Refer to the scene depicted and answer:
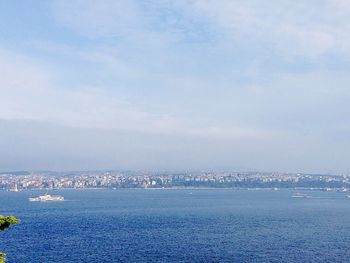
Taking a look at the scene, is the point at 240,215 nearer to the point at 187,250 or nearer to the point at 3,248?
the point at 187,250

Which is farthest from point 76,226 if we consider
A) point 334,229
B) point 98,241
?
point 334,229

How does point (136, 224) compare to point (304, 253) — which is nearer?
point (304, 253)

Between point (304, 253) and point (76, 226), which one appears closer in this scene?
point (304, 253)

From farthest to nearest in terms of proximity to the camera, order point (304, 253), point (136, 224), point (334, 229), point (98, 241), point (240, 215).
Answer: point (240, 215), point (136, 224), point (334, 229), point (98, 241), point (304, 253)

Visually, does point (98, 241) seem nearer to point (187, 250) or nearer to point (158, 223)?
point (187, 250)

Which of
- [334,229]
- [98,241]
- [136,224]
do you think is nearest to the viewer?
[98,241]

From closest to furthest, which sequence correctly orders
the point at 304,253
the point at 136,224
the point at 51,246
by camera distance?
the point at 304,253 → the point at 51,246 → the point at 136,224

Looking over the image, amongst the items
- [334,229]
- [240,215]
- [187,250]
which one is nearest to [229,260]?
[187,250]

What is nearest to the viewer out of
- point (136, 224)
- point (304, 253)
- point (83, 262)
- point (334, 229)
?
point (83, 262)

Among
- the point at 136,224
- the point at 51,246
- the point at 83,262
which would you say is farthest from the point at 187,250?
the point at 136,224
